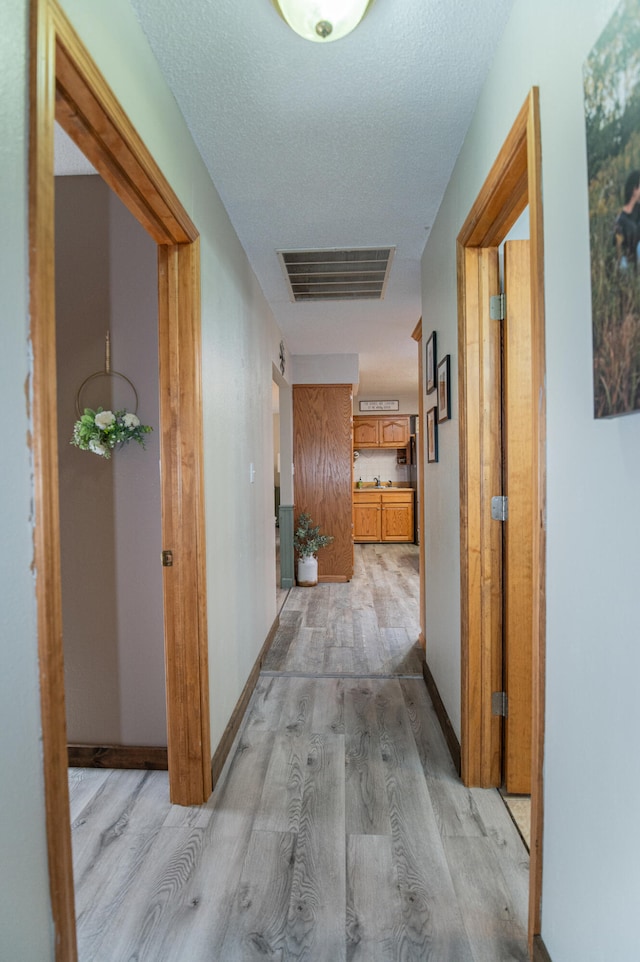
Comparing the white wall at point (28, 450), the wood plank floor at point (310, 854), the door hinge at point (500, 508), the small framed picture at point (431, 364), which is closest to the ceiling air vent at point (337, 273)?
the white wall at point (28, 450)

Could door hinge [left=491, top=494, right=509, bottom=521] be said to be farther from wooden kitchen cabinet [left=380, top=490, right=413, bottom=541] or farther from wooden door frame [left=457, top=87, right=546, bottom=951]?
wooden kitchen cabinet [left=380, top=490, right=413, bottom=541]

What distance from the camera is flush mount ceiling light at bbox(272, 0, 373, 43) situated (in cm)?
121

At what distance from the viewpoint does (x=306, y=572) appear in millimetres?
5297

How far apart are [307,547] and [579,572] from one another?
4.35 metres

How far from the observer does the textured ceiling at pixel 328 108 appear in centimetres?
135

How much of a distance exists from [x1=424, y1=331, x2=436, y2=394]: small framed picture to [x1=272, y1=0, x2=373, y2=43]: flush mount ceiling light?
141cm

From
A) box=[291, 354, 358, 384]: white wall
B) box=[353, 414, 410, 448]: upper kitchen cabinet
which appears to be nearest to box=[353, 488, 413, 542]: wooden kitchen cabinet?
box=[353, 414, 410, 448]: upper kitchen cabinet

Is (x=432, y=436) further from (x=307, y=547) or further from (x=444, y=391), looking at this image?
(x=307, y=547)

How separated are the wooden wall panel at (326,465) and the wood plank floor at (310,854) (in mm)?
2880

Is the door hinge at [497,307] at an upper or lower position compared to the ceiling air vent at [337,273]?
lower

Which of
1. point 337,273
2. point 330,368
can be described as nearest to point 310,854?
point 337,273

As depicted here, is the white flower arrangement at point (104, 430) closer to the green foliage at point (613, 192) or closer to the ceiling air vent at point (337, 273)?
the ceiling air vent at point (337, 273)

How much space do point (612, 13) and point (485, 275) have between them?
107 cm

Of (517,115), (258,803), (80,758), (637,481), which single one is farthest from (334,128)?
(80,758)
